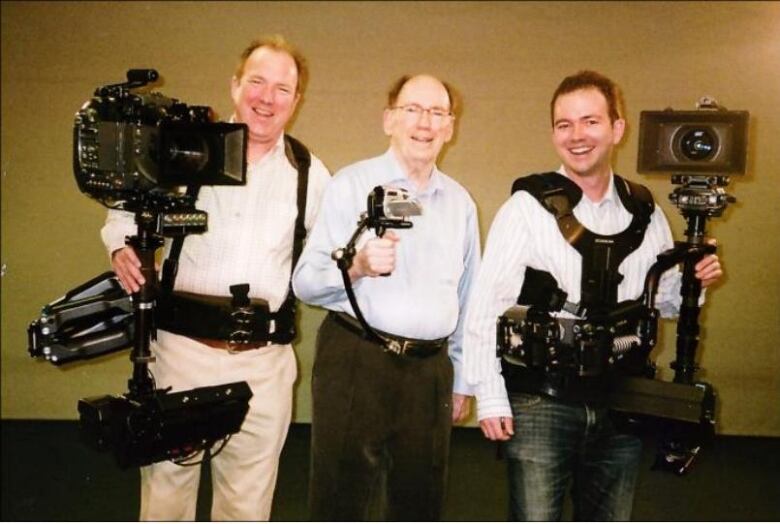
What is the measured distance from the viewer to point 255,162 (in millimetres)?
1729

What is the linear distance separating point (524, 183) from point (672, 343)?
74 centimetres

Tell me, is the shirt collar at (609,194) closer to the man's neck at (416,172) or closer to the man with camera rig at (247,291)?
the man's neck at (416,172)

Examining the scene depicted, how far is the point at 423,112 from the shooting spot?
1.68 metres

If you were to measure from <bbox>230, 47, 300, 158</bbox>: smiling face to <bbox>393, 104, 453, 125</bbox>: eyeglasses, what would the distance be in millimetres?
329

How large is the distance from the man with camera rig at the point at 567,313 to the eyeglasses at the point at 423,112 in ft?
1.09

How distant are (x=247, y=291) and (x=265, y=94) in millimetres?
549

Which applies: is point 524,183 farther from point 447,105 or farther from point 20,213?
point 20,213

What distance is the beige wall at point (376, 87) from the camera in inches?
73.2

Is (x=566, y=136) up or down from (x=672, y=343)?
Result: up

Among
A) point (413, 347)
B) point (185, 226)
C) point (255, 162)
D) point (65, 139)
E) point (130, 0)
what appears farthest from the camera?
point (65, 139)

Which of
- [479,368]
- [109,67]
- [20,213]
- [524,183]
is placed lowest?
[479,368]

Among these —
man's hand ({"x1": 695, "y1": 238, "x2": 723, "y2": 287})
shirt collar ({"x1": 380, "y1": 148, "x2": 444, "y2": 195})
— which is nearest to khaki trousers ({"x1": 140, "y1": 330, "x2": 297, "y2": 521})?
shirt collar ({"x1": 380, "y1": 148, "x2": 444, "y2": 195})

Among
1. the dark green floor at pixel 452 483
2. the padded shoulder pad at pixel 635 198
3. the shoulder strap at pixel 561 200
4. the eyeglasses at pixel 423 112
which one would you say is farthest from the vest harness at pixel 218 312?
the padded shoulder pad at pixel 635 198

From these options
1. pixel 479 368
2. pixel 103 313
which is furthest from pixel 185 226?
pixel 479 368
